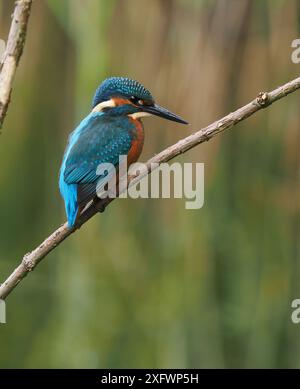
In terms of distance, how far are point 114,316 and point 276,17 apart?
1.48m

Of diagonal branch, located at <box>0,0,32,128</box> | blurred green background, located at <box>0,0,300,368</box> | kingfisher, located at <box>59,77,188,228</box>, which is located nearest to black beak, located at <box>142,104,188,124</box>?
kingfisher, located at <box>59,77,188,228</box>

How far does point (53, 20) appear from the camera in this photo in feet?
12.7

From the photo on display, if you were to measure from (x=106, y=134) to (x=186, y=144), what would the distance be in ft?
2.74

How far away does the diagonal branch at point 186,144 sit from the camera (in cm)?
230

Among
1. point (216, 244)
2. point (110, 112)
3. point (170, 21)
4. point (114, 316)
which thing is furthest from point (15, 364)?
point (170, 21)

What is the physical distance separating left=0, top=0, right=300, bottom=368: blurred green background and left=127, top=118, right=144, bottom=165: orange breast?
33cm

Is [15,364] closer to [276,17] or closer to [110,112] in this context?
[110,112]

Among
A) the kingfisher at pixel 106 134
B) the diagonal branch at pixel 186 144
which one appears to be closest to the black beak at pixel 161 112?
the kingfisher at pixel 106 134

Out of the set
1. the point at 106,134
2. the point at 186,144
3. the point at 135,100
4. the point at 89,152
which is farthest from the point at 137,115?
the point at 186,144

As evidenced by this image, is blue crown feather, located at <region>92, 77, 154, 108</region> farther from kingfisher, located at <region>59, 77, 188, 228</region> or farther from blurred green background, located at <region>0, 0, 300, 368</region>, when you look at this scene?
blurred green background, located at <region>0, 0, 300, 368</region>

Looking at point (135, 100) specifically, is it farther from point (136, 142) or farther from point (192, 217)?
point (192, 217)

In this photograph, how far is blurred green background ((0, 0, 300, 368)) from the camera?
11.9ft

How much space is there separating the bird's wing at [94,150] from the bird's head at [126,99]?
0.05 m
